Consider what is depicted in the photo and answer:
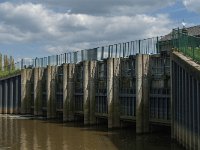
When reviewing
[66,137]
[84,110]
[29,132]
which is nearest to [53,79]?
[84,110]

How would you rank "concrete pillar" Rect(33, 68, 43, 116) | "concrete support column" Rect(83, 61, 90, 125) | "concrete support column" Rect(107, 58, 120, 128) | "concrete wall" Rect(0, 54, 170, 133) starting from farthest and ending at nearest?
"concrete pillar" Rect(33, 68, 43, 116)
"concrete support column" Rect(83, 61, 90, 125)
"concrete support column" Rect(107, 58, 120, 128)
"concrete wall" Rect(0, 54, 170, 133)

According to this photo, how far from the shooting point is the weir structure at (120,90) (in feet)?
85.0

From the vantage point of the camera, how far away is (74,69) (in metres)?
46.3

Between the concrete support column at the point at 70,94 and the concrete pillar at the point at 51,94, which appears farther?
the concrete pillar at the point at 51,94

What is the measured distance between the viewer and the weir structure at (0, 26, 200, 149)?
85.0ft

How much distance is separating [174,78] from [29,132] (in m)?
15.1

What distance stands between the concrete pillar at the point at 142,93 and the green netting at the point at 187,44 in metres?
3.52

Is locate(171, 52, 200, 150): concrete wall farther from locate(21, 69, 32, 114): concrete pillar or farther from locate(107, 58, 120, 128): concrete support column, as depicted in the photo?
locate(21, 69, 32, 114): concrete pillar

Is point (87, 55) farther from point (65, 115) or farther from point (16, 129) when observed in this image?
point (16, 129)

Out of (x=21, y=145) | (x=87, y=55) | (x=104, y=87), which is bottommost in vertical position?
(x=21, y=145)

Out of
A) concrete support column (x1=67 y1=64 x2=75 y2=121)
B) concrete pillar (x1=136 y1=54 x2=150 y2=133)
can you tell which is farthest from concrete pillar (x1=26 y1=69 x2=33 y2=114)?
concrete pillar (x1=136 y1=54 x2=150 y2=133)

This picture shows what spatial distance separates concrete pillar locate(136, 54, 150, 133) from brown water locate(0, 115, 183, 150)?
111 cm

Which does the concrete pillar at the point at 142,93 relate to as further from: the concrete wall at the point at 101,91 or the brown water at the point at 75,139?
the brown water at the point at 75,139

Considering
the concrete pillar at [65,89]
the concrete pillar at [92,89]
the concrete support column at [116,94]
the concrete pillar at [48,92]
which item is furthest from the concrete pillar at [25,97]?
the concrete support column at [116,94]
